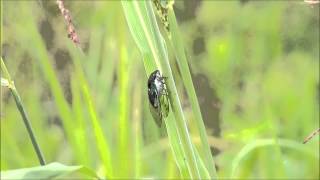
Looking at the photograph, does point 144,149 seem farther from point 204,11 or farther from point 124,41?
point 204,11

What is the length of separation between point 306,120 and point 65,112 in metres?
0.43

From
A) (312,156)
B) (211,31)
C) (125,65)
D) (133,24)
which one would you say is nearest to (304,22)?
(211,31)

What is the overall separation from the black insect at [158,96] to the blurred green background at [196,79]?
426mm

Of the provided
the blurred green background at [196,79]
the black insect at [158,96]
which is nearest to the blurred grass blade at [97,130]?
the blurred green background at [196,79]

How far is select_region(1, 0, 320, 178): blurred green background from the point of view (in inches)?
44.5

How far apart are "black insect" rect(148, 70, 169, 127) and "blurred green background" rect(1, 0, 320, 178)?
0.43 m

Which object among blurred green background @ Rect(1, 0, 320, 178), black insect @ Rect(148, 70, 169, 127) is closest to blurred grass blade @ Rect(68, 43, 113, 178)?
blurred green background @ Rect(1, 0, 320, 178)

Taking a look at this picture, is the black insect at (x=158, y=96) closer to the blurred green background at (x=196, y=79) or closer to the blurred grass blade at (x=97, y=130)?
the blurred grass blade at (x=97, y=130)

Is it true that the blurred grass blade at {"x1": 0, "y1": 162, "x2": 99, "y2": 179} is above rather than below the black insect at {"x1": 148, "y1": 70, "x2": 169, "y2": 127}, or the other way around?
below

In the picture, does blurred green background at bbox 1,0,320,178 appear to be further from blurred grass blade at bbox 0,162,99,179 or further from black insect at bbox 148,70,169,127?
blurred grass blade at bbox 0,162,99,179

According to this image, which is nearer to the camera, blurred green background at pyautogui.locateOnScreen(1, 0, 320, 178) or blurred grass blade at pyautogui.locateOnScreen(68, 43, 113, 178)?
blurred grass blade at pyautogui.locateOnScreen(68, 43, 113, 178)

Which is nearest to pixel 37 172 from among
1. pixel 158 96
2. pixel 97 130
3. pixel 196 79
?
pixel 158 96

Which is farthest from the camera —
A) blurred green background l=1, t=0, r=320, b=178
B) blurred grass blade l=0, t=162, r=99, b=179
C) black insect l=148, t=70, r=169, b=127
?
blurred green background l=1, t=0, r=320, b=178

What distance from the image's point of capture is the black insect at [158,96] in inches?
23.5
